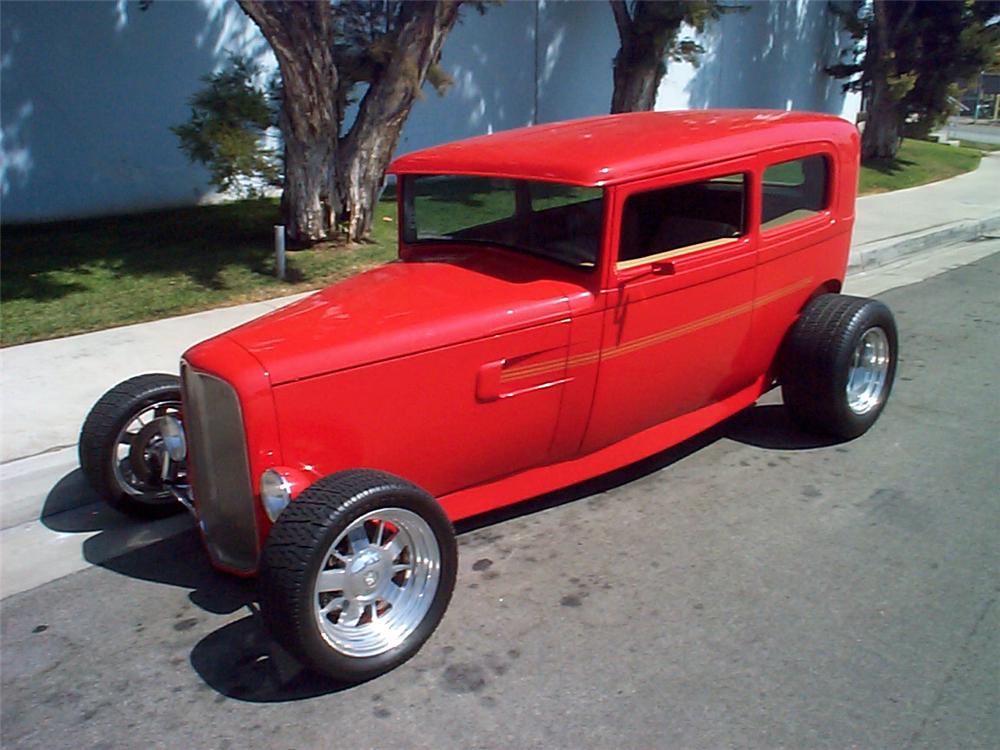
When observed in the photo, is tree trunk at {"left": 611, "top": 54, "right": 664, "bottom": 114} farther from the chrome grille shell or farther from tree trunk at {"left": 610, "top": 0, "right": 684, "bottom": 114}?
the chrome grille shell

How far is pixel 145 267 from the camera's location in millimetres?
7992

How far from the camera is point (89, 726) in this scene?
9.87 ft

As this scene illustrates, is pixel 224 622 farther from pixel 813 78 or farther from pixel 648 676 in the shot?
pixel 813 78

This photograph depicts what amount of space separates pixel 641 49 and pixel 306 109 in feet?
21.8

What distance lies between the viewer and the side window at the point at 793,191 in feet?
15.1

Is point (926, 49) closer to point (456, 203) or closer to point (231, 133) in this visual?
point (231, 133)

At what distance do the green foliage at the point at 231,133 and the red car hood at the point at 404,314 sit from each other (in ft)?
13.5

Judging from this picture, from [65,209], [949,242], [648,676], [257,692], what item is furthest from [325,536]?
[949,242]

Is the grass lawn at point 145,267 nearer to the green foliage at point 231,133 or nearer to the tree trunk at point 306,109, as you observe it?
the tree trunk at point 306,109

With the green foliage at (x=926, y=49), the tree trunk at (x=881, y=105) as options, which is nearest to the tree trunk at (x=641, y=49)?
the green foliage at (x=926, y=49)

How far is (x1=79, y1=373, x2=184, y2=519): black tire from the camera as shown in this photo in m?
4.12

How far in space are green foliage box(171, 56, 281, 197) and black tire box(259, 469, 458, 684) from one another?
5.34 metres

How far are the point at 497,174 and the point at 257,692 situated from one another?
2313mm

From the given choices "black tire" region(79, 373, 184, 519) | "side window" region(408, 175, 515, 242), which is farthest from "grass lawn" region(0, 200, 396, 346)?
"side window" region(408, 175, 515, 242)
